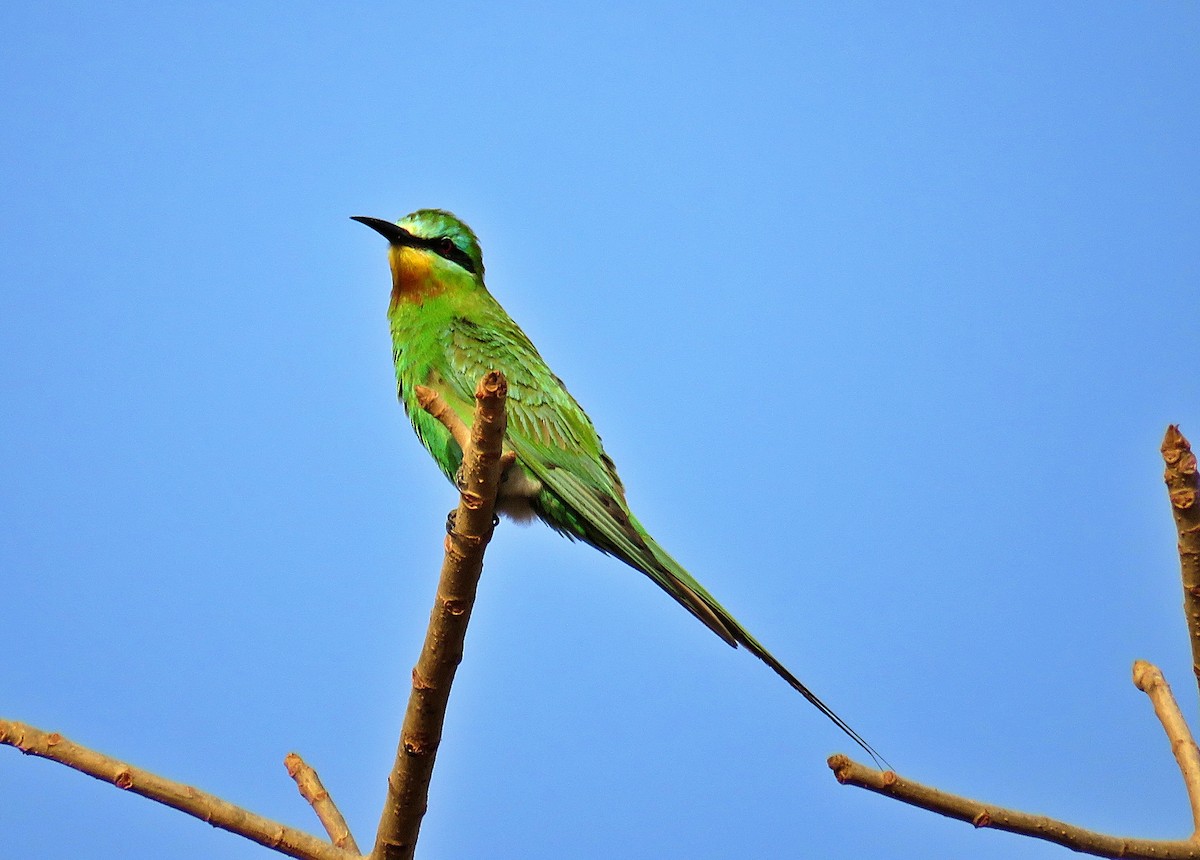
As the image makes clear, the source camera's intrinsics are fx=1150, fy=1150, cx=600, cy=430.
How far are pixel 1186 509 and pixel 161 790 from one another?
206 centimetres

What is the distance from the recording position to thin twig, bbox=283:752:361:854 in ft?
9.05

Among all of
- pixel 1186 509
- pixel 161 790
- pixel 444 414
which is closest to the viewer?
pixel 1186 509

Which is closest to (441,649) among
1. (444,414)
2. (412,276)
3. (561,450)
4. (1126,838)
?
(444,414)

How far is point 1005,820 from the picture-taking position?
2092 millimetres

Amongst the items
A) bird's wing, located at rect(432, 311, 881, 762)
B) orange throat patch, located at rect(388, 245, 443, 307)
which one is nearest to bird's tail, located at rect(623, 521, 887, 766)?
bird's wing, located at rect(432, 311, 881, 762)

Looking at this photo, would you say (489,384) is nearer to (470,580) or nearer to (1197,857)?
(470,580)

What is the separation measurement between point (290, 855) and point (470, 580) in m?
0.75

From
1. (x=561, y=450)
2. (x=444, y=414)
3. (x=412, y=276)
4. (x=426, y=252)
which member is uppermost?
(x=426, y=252)

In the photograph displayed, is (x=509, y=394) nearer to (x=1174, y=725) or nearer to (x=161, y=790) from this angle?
(x=161, y=790)

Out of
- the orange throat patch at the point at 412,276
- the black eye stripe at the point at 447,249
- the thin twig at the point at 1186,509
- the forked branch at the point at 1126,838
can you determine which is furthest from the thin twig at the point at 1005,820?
the black eye stripe at the point at 447,249

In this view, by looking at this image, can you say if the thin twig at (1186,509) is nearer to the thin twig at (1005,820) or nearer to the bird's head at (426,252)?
the thin twig at (1005,820)

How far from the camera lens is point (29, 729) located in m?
2.40

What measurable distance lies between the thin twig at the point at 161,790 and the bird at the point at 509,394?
1.32 metres

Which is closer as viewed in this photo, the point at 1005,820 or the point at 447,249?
the point at 1005,820
